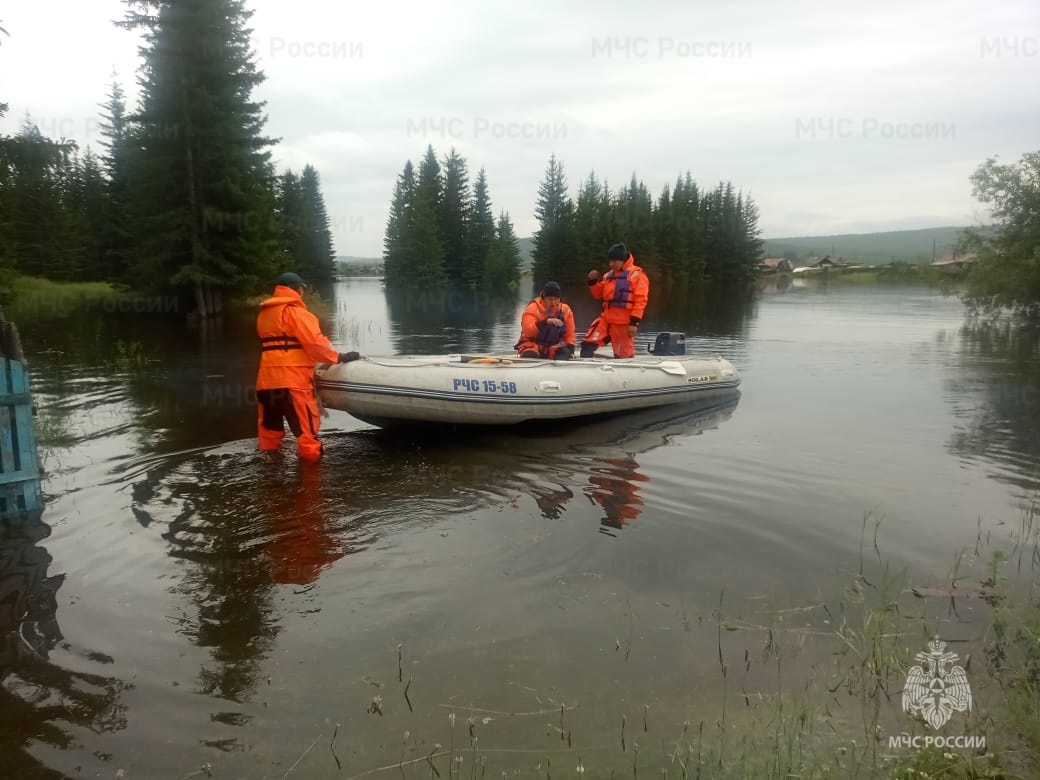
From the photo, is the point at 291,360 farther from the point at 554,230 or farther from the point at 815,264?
the point at 815,264

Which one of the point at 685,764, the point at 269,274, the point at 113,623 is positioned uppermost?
the point at 269,274

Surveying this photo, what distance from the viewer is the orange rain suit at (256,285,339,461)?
6.33 m

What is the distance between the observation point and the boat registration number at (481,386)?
7.13 m

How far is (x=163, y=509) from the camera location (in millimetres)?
5316

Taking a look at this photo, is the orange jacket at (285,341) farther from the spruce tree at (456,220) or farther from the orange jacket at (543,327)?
the spruce tree at (456,220)

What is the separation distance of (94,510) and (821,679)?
16.8ft

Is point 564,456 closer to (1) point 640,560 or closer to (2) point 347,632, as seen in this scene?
(1) point 640,560

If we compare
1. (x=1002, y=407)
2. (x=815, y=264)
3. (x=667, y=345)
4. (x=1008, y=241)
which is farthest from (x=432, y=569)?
(x=815, y=264)

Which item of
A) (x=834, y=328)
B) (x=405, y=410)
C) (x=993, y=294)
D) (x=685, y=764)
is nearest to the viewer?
(x=685, y=764)

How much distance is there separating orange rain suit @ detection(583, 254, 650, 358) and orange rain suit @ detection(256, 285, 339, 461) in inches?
165

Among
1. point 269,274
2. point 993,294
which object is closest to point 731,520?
point 269,274

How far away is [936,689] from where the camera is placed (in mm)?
3223

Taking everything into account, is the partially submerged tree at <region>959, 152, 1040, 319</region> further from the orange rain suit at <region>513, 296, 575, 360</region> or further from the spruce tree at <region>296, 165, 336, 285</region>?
the spruce tree at <region>296, 165, 336, 285</region>

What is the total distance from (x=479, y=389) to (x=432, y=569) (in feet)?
9.94
